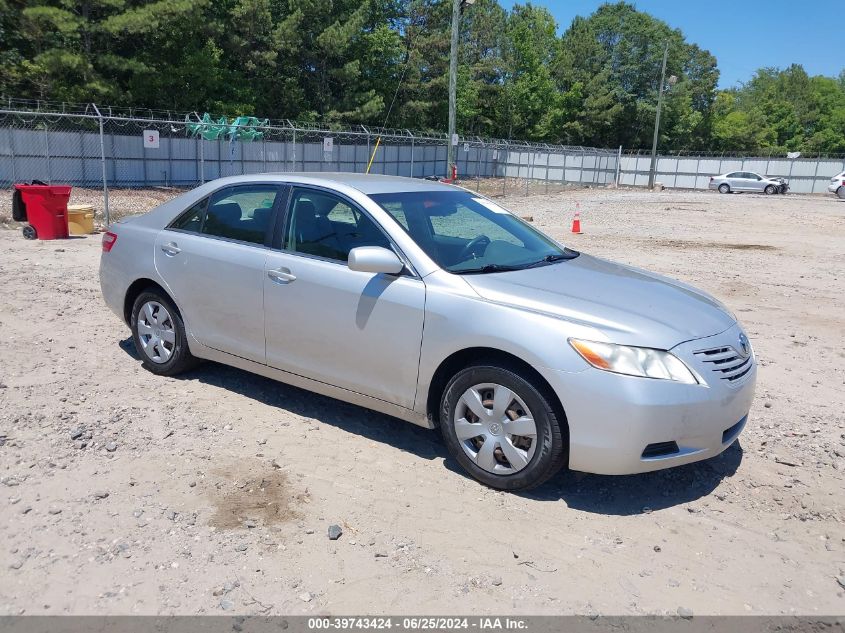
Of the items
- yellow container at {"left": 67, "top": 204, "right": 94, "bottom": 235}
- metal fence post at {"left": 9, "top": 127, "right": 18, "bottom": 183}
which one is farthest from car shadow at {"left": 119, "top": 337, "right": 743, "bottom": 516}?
metal fence post at {"left": 9, "top": 127, "right": 18, "bottom": 183}

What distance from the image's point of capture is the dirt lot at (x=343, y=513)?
3191 millimetres

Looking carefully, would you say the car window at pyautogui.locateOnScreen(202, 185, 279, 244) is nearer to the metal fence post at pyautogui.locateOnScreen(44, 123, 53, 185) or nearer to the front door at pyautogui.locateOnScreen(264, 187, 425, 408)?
the front door at pyautogui.locateOnScreen(264, 187, 425, 408)

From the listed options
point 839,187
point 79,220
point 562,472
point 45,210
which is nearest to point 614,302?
point 562,472

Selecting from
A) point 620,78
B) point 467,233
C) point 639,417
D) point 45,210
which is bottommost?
point 45,210

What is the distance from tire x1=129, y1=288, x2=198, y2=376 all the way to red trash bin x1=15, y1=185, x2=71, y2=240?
347 inches

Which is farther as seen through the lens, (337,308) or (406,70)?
(406,70)

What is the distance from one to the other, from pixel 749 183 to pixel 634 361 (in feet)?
154

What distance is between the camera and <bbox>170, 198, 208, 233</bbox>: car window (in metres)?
5.53

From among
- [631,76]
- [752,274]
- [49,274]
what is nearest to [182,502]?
[49,274]

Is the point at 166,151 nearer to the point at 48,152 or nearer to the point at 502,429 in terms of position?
the point at 48,152

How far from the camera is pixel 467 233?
4.98 m

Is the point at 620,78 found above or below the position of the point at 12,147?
above

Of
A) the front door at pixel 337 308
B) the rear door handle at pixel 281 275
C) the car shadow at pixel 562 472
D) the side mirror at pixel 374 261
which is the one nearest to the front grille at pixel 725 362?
the car shadow at pixel 562 472

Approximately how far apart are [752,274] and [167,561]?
36.9ft
